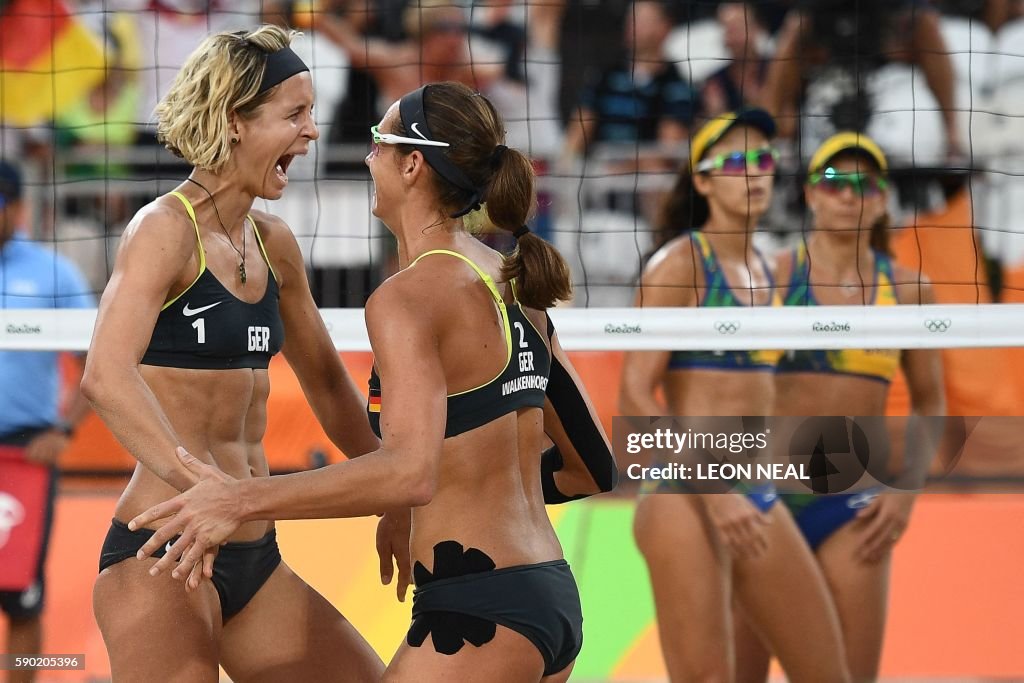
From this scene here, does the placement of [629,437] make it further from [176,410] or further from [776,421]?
[176,410]

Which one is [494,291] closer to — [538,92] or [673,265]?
[673,265]

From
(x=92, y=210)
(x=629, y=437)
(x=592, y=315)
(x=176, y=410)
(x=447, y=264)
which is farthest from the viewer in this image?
(x=92, y=210)

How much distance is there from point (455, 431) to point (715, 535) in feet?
7.79

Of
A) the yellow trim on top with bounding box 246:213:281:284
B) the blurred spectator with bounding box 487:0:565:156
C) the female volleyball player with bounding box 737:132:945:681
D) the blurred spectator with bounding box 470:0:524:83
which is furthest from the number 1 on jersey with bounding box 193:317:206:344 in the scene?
the blurred spectator with bounding box 470:0:524:83

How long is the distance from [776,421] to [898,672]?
1.14m

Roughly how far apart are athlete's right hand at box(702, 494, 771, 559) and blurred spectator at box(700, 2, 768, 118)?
2984mm

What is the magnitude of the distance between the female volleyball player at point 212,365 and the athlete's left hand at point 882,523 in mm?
2400

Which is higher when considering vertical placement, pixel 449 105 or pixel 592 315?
pixel 449 105

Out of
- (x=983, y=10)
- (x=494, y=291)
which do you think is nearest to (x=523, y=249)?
(x=494, y=291)

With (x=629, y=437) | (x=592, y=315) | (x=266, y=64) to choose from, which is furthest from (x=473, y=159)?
(x=629, y=437)

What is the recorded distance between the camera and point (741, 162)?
4906mm

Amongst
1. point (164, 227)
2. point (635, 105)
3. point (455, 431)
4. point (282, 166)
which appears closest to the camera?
point (455, 431)

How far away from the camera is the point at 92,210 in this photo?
7.58 meters

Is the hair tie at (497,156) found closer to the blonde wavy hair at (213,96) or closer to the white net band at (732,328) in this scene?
the blonde wavy hair at (213,96)
